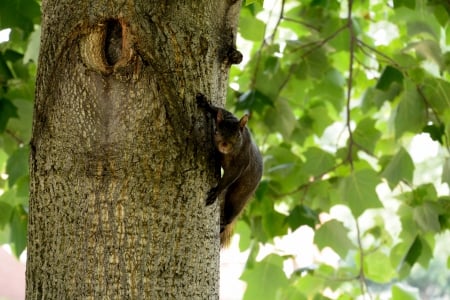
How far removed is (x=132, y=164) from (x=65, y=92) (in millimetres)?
149

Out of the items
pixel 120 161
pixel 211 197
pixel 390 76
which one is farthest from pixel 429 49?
pixel 120 161

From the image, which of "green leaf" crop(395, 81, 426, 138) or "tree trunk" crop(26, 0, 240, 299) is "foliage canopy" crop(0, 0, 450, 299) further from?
"tree trunk" crop(26, 0, 240, 299)

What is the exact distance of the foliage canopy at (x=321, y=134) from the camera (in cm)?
202

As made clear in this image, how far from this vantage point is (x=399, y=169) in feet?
6.64

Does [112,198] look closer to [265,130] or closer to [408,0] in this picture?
[408,0]

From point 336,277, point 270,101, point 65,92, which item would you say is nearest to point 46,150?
point 65,92

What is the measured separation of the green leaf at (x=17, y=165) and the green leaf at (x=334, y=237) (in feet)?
2.75

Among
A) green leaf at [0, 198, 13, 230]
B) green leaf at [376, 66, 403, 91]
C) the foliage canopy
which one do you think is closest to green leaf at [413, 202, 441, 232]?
the foliage canopy

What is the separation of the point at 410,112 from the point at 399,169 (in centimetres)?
21

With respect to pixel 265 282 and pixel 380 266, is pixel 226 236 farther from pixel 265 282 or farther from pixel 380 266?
pixel 380 266

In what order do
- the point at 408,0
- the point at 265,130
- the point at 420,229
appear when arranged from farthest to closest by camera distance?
the point at 265,130, the point at 420,229, the point at 408,0

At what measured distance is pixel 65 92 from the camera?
105cm

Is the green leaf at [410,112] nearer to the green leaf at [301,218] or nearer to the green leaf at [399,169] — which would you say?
the green leaf at [399,169]

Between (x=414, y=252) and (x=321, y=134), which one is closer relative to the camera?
(x=414, y=252)
